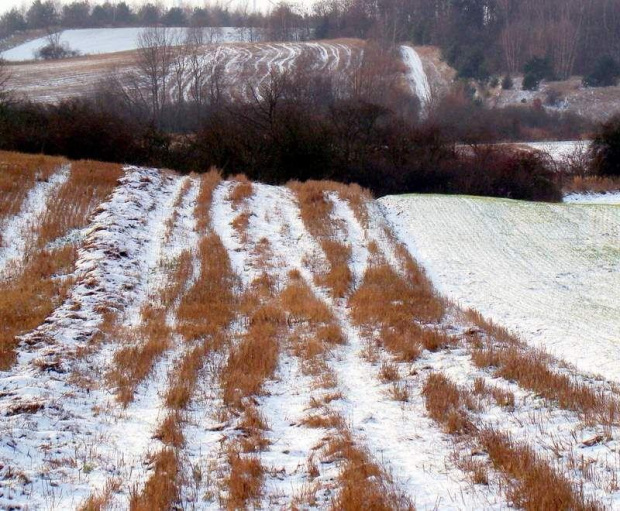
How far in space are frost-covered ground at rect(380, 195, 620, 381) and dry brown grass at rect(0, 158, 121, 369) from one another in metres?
7.30

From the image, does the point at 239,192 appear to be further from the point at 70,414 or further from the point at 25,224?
the point at 70,414

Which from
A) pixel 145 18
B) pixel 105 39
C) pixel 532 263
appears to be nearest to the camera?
pixel 532 263

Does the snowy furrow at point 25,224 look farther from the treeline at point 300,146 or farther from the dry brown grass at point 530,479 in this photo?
the dry brown grass at point 530,479

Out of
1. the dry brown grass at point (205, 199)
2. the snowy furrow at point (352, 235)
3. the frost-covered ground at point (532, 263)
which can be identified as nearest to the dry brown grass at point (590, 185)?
the frost-covered ground at point (532, 263)

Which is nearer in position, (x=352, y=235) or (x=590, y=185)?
(x=352, y=235)

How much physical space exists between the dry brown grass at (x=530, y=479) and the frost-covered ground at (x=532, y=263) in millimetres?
3764

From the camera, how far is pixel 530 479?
4.95m

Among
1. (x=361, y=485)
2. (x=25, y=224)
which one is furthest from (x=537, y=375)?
(x=25, y=224)

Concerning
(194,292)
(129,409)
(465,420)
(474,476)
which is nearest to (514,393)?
(465,420)

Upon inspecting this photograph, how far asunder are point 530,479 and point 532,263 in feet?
38.5

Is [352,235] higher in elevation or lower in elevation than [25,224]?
lower

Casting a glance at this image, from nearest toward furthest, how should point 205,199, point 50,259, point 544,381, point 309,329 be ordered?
point 544,381
point 309,329
point 50,259
point 205,199

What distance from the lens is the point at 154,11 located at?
10662 centimetres

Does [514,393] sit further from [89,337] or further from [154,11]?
[154,11]
